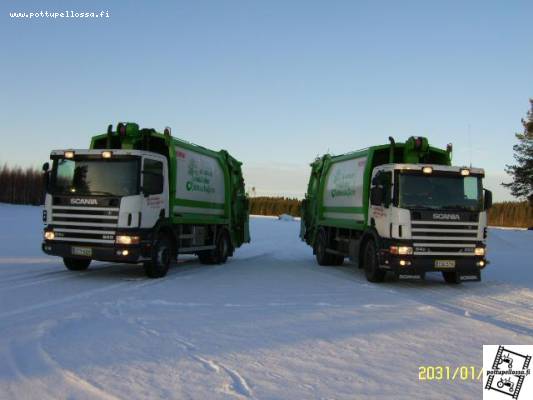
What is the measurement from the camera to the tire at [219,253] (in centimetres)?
1609

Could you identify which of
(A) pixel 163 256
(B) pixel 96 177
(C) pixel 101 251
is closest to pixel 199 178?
(A) pixel 163 256

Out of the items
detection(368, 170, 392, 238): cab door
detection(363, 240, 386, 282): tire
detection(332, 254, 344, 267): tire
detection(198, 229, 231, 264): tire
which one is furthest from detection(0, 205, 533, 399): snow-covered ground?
detection(332, 254, 344, 267): tire

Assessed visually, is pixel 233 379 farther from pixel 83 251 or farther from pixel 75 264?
A: pixel 75 264

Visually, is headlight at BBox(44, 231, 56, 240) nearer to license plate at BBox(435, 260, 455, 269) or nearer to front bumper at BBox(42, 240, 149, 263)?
front bumper at BBox(42, 240, 149, 263)

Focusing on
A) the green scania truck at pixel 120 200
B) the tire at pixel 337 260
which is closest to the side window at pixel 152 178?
the green scania truck at pixel 120 200

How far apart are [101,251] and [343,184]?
6.87 m

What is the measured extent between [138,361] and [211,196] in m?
10.4

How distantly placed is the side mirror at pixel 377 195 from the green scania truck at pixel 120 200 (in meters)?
4.49

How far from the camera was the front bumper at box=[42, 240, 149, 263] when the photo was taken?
37.4ft

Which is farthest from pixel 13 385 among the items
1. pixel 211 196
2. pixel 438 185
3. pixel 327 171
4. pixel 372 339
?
pixel 327 171

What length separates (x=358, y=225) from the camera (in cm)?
1377

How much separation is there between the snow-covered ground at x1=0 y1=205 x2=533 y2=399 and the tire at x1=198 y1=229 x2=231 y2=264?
3058 millimetres

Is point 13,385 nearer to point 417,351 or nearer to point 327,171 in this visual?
point 417,351

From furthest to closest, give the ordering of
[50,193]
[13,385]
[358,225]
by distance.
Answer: [358,225] < [50,193] < [13,385]
